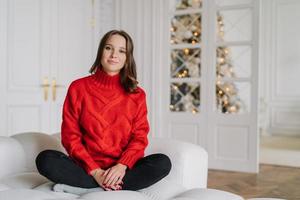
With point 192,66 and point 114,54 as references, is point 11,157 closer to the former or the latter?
point 114,54

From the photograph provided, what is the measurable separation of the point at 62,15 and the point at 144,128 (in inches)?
102

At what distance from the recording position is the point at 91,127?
1.83 meters

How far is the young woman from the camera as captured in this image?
5.52 ft

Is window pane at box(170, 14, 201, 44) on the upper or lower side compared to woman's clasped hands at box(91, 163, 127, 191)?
upper

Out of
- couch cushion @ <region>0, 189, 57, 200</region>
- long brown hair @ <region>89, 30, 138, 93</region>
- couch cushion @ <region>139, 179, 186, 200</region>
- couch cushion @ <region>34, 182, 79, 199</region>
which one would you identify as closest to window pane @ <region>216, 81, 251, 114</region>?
long brown hair @ <region>89, 30, 138, 93</region>

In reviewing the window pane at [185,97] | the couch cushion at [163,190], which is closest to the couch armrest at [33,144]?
the couch cushion at [163,190]

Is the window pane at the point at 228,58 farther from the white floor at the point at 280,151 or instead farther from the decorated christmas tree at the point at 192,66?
the white floor at the point at 280,151

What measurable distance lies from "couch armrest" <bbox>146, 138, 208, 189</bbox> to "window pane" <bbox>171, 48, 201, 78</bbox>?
2383 millimetres

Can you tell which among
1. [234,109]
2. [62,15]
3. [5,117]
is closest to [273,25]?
[234,109]

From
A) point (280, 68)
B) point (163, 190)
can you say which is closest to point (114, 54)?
point (163, 190)

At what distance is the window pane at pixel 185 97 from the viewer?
4297mm

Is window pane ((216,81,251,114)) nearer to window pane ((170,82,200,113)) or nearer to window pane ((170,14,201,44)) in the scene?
window pane ((170,82,200,113))

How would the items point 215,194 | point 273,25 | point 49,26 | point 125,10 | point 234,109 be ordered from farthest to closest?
point 273,25 → point 125,10 → point 234,109 → point 49,26 → point 215,194

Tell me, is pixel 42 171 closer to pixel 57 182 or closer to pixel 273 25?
pixel 57 182
